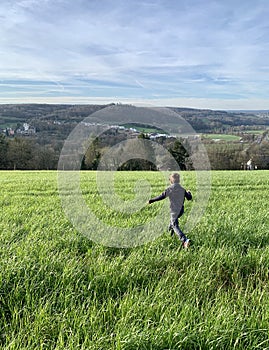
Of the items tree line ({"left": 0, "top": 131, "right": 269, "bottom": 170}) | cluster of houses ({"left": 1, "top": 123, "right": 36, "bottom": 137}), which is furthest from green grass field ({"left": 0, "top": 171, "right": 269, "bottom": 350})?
cluster of houses ({"left": 1, "top": 123, "right": 36, "bottom": 137})

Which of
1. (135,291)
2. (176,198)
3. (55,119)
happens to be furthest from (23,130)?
(135,291)

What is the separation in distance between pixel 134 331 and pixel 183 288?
1.10 m

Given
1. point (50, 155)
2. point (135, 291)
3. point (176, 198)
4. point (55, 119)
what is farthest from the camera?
point (50, 155)

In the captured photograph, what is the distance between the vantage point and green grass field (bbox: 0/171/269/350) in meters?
2.72

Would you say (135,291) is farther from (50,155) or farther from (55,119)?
(50,155)

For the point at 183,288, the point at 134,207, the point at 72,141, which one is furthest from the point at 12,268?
the point at 134,207

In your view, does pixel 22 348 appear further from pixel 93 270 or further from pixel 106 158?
pixel 106 158

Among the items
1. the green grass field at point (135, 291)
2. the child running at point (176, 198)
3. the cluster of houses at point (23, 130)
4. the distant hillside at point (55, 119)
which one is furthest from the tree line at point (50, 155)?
the child running at point (176, 198)

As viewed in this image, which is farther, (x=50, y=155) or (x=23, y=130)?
(x=23, y=130)

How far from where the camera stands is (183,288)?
145 inches

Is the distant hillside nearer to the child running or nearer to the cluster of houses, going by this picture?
the cluster of houses

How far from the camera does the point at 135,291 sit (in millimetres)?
3564

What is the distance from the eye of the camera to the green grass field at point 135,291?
2.72 m

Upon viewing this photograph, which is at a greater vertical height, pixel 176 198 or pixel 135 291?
pixel 176 198
